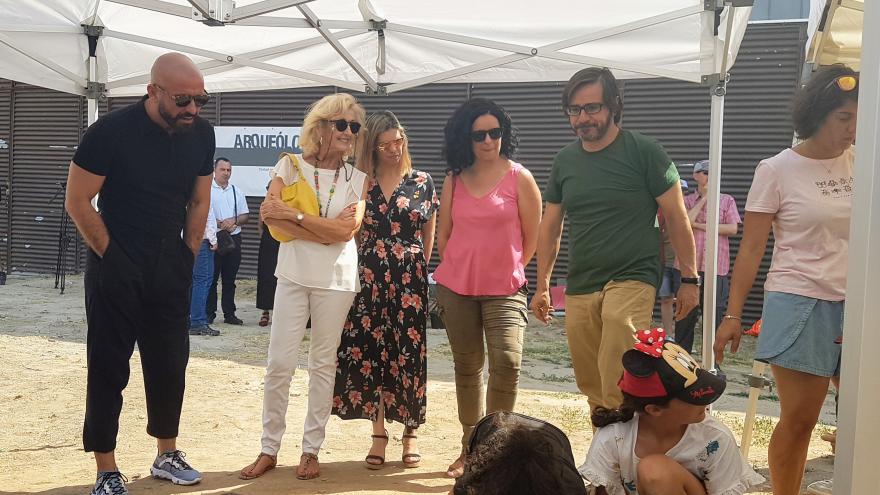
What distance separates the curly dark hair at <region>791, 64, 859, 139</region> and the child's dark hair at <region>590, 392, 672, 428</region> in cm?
132

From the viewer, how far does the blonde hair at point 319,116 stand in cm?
451

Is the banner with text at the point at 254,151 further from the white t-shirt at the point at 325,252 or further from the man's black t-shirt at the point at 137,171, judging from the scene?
the man's black t-shirt at the point at 137,171

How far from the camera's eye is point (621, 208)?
3984 millimetres

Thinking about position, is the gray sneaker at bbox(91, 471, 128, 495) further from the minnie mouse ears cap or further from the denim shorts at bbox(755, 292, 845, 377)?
the denim shorts at bbox(755, 292, 845, 377)

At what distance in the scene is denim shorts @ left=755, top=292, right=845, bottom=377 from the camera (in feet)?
11.0

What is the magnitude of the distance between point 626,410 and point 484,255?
166 cm

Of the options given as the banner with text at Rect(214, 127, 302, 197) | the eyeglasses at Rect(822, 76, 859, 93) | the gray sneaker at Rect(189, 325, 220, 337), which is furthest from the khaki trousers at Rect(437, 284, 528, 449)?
the banner with text at Rect(214, 127, 302, 197)

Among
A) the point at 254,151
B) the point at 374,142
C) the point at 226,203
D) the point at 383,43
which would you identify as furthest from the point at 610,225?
Answer: the point at 254,151

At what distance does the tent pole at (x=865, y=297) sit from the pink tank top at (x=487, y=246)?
2366 mm

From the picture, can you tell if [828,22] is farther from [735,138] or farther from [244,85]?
[735,138]

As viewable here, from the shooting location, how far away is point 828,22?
484 centimetres

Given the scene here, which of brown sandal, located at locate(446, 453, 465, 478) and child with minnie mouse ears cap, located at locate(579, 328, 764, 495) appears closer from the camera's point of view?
child with minnie mouse ears cap, located at locate(579, 328, 764, 495)

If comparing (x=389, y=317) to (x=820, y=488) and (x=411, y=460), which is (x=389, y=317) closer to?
(x=411, y=460)

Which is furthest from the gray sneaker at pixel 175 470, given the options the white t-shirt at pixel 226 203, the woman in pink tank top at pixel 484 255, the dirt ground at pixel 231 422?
the white t-shirt at pixel 226 203
